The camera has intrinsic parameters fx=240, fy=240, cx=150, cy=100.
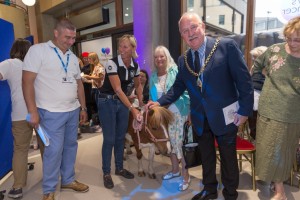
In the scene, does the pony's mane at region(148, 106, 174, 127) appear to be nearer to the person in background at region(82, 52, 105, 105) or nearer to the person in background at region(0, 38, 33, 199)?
the person in background at region(0, 38, 33, 199)

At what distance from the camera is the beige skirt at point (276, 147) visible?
2008 mm

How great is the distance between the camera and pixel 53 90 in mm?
2066

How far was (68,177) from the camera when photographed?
253cm

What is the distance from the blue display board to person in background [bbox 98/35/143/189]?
1113 mm

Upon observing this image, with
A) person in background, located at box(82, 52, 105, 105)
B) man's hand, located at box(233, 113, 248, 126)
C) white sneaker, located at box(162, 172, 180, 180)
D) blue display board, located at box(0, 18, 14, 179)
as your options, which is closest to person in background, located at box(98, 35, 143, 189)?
white sneaker, located at box(162, 172, 180, 180)

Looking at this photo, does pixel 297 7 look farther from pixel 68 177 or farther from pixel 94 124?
pixel 94 124

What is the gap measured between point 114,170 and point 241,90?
1.94m

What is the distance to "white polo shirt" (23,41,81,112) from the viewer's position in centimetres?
196

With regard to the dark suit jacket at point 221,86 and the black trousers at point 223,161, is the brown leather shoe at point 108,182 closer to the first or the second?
the black trousers at point 223,161

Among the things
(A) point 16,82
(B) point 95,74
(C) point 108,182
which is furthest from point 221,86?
(B) point 95,74

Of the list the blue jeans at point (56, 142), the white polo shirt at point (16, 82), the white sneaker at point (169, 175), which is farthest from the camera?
the white sneaker at point (169, 175)

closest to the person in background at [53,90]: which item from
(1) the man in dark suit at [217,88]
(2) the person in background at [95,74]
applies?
(1) the man in dark suit at [217,88]

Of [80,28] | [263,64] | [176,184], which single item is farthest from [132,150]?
[80,28]

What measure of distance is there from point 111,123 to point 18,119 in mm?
930
